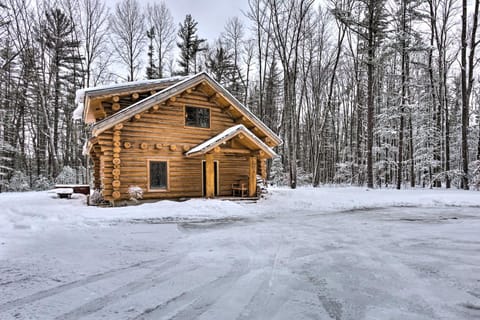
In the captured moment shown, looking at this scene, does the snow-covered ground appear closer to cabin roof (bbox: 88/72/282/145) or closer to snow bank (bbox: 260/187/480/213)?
snow bank (bbox: 260/187/480/213)

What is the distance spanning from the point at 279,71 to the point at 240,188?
19.4 meters

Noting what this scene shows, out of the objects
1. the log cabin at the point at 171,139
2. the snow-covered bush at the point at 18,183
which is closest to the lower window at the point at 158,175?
the log cabin at the point at 171,139

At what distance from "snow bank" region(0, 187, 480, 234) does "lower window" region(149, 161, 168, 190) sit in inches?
71.5

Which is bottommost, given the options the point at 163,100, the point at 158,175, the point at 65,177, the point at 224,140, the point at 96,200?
the point at 96,200

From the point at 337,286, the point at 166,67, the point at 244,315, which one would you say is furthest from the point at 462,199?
the point at 166,67

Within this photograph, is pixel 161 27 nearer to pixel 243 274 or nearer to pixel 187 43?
pixel 187 43

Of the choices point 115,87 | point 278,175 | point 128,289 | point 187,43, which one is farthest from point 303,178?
point 128,289

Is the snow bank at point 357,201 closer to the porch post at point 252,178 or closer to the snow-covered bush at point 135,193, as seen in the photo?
the porch post at point 252,178

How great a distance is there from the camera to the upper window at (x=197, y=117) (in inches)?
556

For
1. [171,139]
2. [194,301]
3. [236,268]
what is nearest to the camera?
[194,301]

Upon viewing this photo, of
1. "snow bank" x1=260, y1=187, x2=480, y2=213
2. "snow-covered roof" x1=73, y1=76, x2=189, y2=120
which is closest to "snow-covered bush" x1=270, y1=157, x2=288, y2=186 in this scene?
"snow bank" x1=260, y1=187, x2=480, y2=213

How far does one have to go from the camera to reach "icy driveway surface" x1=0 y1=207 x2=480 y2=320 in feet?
9.95

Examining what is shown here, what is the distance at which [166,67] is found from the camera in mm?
28875

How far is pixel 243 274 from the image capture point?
162 inches
